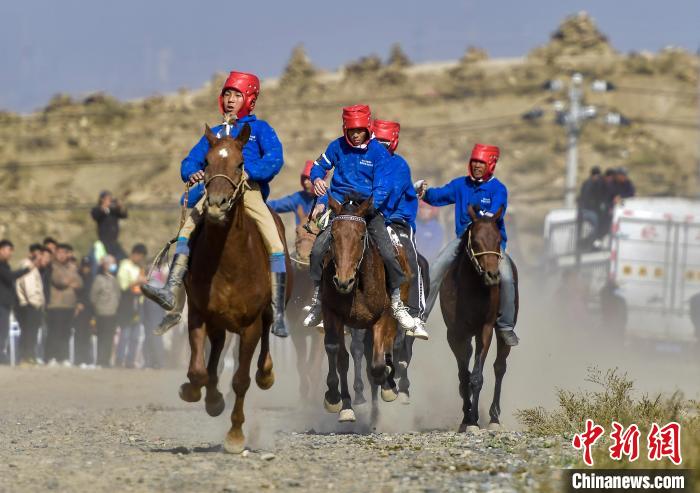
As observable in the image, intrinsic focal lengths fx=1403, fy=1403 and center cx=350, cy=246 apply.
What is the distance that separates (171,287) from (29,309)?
13.6 meters

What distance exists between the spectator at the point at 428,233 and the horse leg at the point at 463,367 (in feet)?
16.8

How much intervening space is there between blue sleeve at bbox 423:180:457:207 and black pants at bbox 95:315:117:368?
454 inches

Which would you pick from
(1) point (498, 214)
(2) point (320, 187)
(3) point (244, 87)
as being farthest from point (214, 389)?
(1) point (498, 214)

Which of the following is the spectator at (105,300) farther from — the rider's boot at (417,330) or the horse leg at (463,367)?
the rider's boot at (417,330)

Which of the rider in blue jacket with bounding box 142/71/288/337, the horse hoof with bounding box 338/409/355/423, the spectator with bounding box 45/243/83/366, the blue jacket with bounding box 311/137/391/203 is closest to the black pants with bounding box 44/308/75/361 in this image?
the spectator with bounding box 45/243/83/366

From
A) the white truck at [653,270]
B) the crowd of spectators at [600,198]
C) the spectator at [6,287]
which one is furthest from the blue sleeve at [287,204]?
the crowd of spectators at [600,198]

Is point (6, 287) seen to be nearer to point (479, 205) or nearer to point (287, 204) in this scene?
point (287, 204)

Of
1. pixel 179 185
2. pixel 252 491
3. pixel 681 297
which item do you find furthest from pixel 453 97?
pixel 252 491

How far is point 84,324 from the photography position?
2592 cm

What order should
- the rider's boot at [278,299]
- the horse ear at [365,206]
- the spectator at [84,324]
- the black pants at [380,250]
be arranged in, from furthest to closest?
1. the spectator at [84,324]
2. the black pants at [380,250]
3. the horse ear at [365,206]
4. the rider's boot at [278,299]

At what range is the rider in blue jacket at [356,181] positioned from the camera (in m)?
13.5

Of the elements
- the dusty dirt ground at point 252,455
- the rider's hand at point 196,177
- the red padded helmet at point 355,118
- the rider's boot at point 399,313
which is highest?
the red padded helmet at point 355,118

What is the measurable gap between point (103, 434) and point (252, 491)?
16.8ft

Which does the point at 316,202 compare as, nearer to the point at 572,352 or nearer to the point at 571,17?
the point at 572,352
